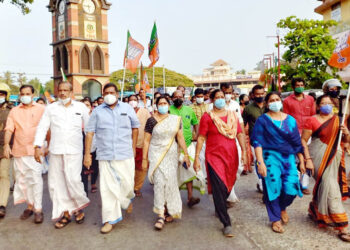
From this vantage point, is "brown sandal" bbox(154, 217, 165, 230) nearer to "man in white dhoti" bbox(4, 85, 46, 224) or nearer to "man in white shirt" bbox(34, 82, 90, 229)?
"man in white shirt" bbox(34, 82, 90, 229)

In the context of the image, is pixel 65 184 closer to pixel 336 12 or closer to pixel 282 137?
pixel 282 137

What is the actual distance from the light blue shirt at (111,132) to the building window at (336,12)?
30.2 metres

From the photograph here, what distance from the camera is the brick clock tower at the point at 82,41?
3334 centimetres

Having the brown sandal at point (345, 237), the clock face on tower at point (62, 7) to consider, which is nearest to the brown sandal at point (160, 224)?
the brown sandal at point (345, 237)

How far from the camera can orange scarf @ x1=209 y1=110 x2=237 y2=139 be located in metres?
4.14

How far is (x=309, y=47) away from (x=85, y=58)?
21415mm

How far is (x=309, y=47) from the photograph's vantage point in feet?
72.4

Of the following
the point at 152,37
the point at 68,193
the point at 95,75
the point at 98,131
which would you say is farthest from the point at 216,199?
the point at 95,75

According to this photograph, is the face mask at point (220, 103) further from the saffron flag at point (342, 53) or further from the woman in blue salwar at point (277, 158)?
the saffron flag at point (342, 53)

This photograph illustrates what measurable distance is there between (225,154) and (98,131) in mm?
1596

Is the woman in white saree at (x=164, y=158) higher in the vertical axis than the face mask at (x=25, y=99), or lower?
lower

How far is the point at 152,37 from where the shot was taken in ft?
26.3

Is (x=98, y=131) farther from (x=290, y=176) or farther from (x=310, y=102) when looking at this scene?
(x=310, y=102)

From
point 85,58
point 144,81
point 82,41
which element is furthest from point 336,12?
point 144,81
